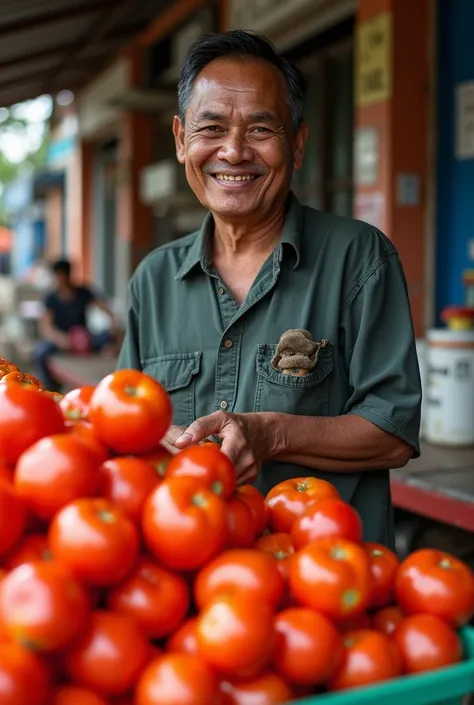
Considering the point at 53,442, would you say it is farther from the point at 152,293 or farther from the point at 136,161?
the point at 136,161

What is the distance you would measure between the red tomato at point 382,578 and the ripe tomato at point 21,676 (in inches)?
20.3

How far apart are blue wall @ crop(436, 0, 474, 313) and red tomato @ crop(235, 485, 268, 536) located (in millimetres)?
4587

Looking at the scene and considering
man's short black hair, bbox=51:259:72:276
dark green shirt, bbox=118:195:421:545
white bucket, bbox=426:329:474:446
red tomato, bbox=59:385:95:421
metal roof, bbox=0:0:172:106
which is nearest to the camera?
red tomato, bbox=59:385:95:421

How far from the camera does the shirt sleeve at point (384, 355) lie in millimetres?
1994

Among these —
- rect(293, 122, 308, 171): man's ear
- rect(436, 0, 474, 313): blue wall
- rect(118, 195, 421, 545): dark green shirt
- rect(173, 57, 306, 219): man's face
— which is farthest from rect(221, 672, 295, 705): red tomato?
rect(436, 0, 474, 313): blue wall

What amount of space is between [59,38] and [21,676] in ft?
33.3

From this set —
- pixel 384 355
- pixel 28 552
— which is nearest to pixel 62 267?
pixel 384 355

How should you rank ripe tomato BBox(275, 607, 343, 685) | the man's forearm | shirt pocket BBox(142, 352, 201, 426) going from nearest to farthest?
ripe tomato BBox(275, 607, 343, 685) < the man's forearm < shirt pocket BBox(142, 352, 201, 426)

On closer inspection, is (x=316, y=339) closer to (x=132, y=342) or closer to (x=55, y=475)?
(x=132, y=342)

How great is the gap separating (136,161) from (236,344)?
32.4ft

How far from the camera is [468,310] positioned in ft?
15.7

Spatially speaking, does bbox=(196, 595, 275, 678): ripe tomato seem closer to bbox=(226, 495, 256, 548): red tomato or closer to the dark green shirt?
bbox=(226, 495, 256, 548): red tomato

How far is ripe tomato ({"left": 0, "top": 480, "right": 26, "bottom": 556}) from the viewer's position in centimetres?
116

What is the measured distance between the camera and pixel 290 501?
4.91 feet
